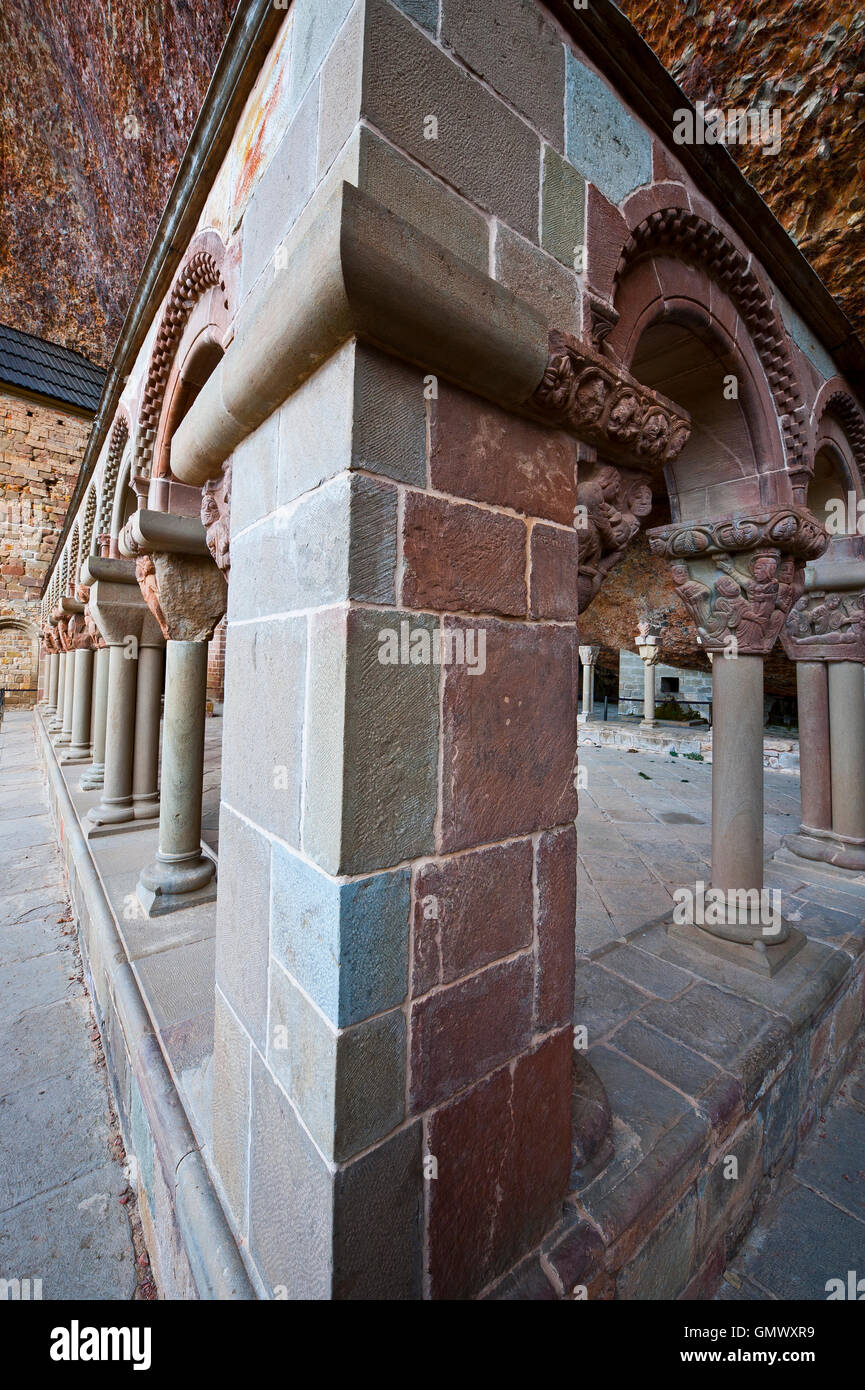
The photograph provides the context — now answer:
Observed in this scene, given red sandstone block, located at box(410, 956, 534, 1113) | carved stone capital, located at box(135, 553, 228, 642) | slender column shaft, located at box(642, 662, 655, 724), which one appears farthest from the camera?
slender column shaft, located at box(642, 662, 655, 724)

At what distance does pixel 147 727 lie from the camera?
395 centimetres

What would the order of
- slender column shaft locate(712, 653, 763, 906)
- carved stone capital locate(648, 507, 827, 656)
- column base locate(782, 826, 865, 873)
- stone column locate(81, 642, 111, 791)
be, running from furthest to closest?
1. stone column locate(81, 642, 111, 791)
2. column base locate(782, 826, 865, 873)
3. slender column shaft locate(712, 653, 763, 906)
4. carved stone capital locate(648, 507, 827, 656)

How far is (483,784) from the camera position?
0.92 m

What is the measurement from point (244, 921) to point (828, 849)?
386 centimetres

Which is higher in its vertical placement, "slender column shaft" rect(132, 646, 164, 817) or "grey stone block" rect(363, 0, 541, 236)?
"grey stone block" rect(363, 0, 541, 236)

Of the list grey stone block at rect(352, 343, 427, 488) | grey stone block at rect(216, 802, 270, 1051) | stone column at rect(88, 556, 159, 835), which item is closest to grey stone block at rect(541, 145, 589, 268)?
grey stone block at rect(352, 343, 427, 488)

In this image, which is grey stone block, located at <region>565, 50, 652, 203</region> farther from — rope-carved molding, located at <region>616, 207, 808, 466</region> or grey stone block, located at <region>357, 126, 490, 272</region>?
grey stone block, located at <region>357, 126, 490, 272</region>

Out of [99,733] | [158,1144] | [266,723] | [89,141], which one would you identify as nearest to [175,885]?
[158,1144]

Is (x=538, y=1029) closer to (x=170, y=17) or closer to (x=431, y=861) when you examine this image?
(x=431, y=861)

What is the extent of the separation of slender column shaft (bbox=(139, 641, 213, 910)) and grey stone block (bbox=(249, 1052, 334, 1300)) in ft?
6.24

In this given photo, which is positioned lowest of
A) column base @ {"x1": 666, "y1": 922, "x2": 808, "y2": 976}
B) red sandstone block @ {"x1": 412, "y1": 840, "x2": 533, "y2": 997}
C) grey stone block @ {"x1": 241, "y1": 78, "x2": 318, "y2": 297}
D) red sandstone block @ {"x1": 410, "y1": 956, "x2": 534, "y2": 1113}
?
column base @ {"x1": 666, "y1": 922, "x2": 808, "y2": 976}

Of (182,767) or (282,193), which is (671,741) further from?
(282,193)

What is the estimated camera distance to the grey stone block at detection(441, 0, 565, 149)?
37.8 inches
